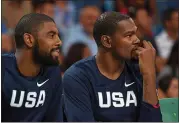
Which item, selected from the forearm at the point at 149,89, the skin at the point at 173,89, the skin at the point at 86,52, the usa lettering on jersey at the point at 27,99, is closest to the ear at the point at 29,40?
the usa lettering on jersey at the point at 27,99

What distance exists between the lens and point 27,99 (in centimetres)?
152

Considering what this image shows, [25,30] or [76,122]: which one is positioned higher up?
[25,30]

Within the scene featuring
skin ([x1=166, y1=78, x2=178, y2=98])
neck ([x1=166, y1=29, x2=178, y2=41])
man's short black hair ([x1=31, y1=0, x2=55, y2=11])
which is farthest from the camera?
neck ([x1=166, y1=29, x2=178, y2=41])

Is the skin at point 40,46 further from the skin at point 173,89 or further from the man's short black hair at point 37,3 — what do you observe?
the skin at point 173,89

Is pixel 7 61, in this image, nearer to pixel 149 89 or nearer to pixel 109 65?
pixel 109 65

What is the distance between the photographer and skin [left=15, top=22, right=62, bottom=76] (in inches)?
60.4

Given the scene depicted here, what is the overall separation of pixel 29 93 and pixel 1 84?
0.30 ft

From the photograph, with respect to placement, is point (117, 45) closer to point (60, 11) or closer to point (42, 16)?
point (42, 16)

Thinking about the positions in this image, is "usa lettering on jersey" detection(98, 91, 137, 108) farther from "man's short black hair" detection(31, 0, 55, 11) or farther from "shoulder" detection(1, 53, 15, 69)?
"man's short black hair" detection(31, 0, 55, 11)

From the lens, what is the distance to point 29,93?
1.54m

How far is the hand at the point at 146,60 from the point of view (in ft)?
5.03

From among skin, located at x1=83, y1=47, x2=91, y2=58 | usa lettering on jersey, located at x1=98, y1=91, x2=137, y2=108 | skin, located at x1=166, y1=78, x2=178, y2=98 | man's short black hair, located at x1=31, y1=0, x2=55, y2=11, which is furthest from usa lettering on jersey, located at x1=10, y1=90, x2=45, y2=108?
skin, located at x1=166, y1=78, x2=178, y2=98

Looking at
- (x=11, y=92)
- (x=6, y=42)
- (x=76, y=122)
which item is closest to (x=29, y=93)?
(x=11, y=92)

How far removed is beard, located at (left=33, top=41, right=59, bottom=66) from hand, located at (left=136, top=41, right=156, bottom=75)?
0.87 feet
